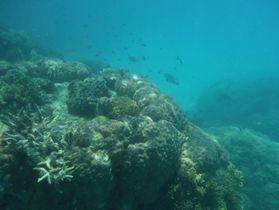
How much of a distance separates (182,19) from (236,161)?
167 metres

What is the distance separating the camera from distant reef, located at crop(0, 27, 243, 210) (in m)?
5.80

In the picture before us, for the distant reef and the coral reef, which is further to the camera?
the coral reef

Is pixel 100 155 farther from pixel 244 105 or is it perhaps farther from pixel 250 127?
pixel 244 105

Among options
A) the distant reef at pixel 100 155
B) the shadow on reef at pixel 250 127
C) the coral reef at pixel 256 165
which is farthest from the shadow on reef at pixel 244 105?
the distant reef at pixel 100 155

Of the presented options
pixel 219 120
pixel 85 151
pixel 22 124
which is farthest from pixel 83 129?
pixel 219 120

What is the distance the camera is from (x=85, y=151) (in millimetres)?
6344

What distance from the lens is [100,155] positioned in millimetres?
6410

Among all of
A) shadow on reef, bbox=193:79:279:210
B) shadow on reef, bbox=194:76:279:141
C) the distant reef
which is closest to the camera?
the distant reef

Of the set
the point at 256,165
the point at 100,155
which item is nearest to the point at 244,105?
the point at 256,165

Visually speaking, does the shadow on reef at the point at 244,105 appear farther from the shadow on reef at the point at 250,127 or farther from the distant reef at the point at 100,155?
the distant reef at the point at 100,155

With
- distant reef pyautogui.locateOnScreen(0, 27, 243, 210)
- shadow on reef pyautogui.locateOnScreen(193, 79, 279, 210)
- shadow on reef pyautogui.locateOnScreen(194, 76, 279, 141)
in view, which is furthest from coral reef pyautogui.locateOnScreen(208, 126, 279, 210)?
shadow on reef pyautogui.locateOnScreen(194, 76, 279, 141)

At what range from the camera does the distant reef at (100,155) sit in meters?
5.80

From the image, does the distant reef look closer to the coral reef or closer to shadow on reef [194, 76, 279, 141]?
the coral reef

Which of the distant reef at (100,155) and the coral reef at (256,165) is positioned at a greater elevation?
the coral reef at (256,165)
